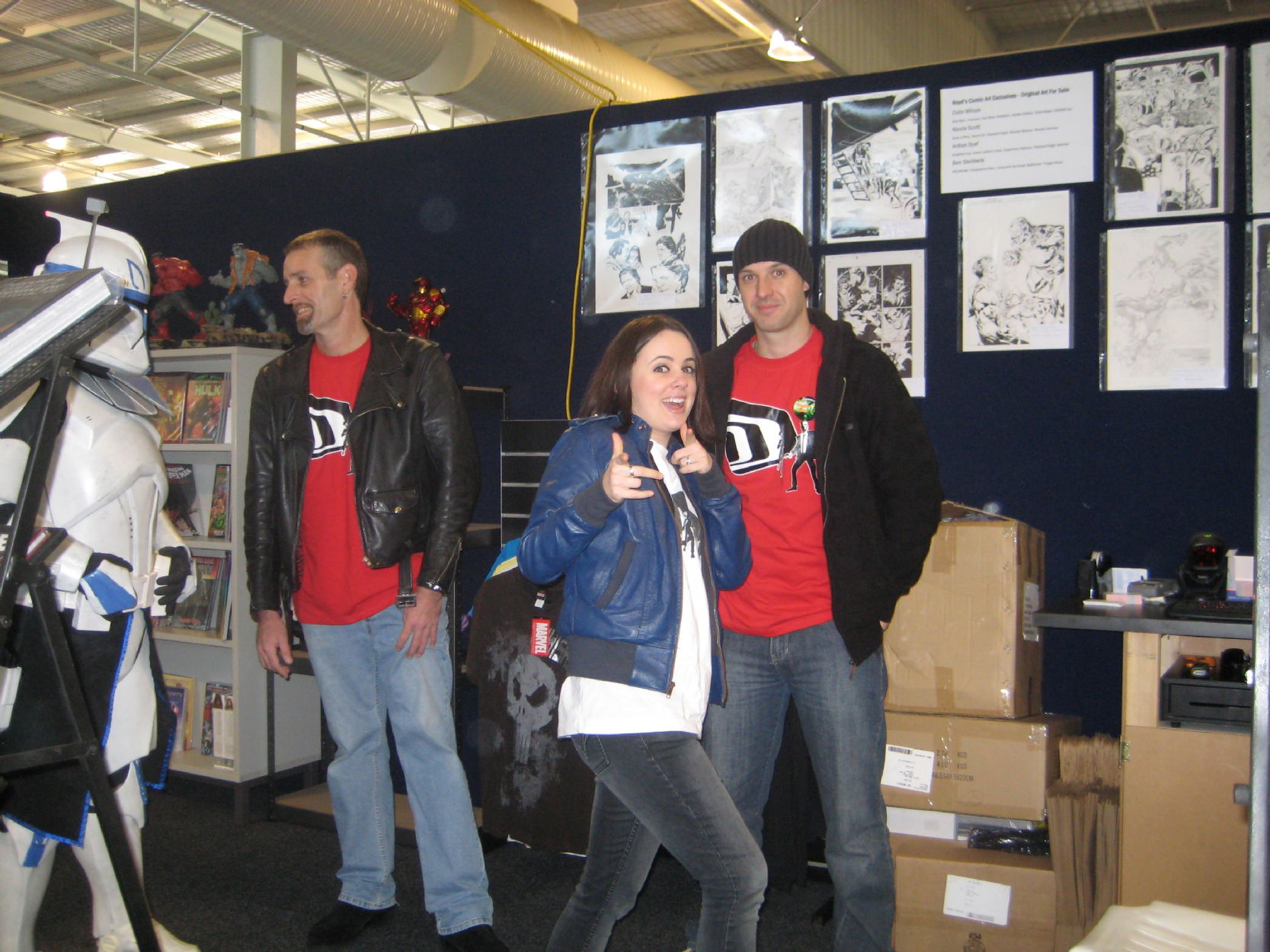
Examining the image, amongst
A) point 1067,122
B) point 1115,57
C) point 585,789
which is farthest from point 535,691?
point 1115,57

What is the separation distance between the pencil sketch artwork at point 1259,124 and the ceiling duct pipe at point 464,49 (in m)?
2.12

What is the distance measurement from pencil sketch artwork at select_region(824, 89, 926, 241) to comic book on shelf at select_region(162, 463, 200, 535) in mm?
2534

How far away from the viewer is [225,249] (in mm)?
4293

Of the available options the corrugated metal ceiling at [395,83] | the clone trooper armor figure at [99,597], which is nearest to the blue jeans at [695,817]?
the clone trooper armor figure at [99,597]

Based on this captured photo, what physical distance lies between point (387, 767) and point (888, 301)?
75.1 inches

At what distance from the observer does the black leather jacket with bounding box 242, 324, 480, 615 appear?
8.36ft

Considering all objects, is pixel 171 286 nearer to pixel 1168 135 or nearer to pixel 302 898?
pixel 302 898

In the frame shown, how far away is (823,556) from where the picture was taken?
83.0 inches

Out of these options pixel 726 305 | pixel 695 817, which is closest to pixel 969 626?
pixel 695 817

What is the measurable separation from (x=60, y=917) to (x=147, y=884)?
259mm

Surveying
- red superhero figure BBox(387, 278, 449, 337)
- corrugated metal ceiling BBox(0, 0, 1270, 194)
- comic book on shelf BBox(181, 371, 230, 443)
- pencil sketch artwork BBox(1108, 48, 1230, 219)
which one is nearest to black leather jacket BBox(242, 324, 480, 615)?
red superhero figure BBox(387, 278, 449, 337)

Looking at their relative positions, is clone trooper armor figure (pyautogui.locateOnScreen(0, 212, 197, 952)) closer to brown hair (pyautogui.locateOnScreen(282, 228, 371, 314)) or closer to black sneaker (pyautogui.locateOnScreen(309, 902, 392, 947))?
black sneaker (pyautogui.locateOnScreen(309, 902, 392, 947))

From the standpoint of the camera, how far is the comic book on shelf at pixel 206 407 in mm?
3648

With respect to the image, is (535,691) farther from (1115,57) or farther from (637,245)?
(1115,57)
